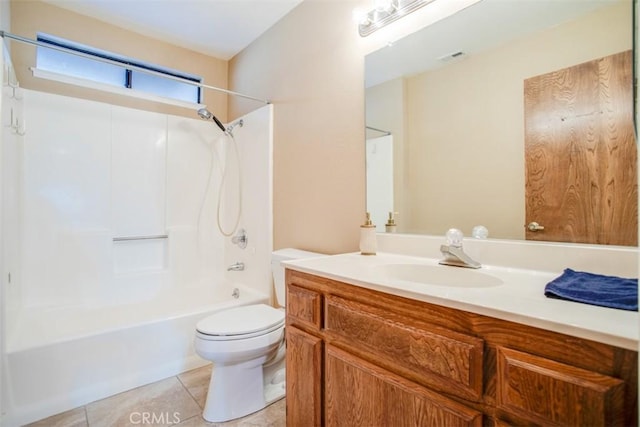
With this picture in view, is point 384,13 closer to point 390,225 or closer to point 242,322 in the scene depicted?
point 390,225

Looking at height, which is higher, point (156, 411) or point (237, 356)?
point (237, 356)

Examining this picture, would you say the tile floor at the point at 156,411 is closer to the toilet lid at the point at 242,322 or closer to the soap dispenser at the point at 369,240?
the toilet lid at the point at 242,322

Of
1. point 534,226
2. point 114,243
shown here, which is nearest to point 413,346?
point 534,226

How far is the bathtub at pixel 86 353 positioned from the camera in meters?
1.60

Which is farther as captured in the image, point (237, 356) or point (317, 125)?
point (317, 125)

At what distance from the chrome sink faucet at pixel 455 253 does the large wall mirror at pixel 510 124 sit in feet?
0.33

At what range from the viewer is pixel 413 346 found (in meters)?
0.84

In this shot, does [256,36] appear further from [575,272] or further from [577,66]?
[575,272]

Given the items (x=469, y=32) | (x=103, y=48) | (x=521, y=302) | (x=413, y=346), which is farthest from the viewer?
(x=103, y=48)

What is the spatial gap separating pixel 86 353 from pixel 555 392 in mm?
2207

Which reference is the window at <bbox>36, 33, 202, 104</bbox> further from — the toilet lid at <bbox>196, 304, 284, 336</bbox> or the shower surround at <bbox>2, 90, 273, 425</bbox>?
→ the toilet lid at <bbox>196, 304, 284, 336</bbox>

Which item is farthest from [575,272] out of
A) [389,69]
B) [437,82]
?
[389,69]

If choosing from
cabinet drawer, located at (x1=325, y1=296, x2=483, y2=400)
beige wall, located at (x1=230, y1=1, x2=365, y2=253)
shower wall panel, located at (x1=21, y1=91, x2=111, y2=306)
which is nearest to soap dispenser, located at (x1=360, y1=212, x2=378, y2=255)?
beige wall, located at (x1=230, y1=1, x2=365, y2=253)

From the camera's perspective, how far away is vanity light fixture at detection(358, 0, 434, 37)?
143cm
